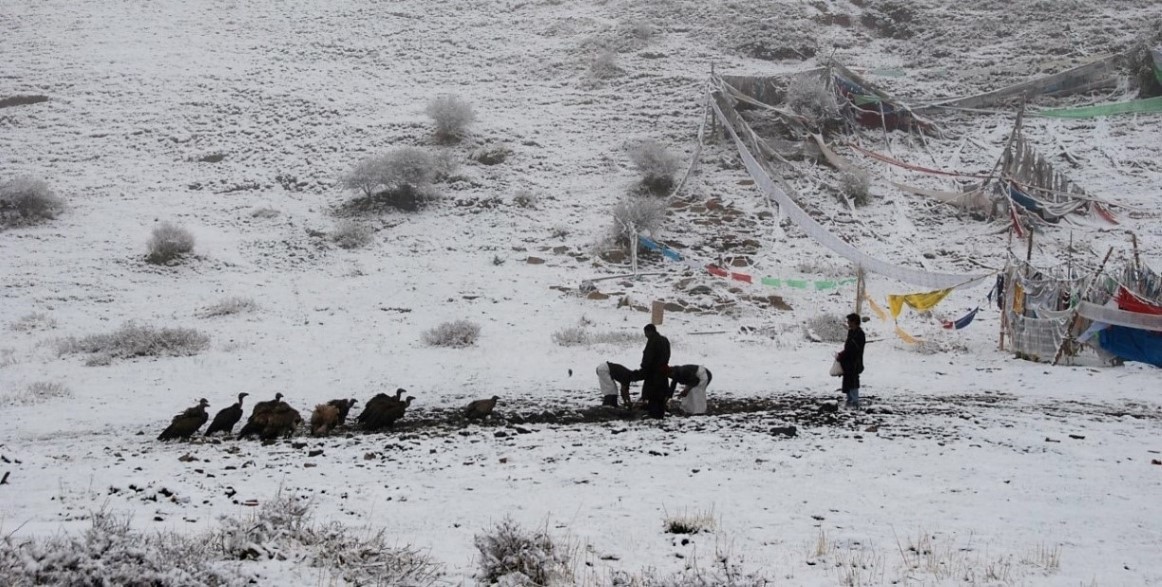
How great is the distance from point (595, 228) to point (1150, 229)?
15.2 m

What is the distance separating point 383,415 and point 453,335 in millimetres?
5310

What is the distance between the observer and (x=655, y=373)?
31.6 feet

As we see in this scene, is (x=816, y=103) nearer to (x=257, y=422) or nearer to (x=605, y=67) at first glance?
(x=605, y=67)

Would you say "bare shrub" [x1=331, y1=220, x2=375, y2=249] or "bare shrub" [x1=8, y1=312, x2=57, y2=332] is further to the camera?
"bare shrub" [x1=331, y1=220, x2=375, y2=249]

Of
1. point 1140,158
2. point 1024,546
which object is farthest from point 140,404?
point 1140,158

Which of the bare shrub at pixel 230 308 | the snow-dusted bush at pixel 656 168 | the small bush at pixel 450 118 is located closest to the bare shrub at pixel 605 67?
the small bush at pixel 450 118

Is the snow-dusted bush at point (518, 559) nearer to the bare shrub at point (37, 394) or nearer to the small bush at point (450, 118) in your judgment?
the bare shrub at point (37, 394)

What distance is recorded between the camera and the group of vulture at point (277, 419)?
8.77 m

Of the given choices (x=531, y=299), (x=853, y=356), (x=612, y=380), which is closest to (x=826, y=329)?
(x=853, y=356)

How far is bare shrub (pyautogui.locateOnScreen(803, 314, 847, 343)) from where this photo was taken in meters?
15.0

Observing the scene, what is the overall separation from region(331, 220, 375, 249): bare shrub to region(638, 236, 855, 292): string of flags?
7.53 m

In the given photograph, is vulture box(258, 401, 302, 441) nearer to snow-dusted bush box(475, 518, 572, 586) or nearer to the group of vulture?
the group of vulture

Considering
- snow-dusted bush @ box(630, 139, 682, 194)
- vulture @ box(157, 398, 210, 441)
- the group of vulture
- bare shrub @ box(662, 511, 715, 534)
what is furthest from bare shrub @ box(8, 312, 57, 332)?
snow-dusted bush @ box(630, 139, 682, 194)

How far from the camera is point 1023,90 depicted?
95.0 ft
